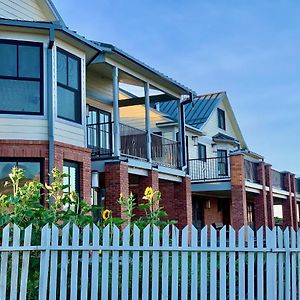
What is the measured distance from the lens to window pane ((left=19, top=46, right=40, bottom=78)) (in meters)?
12.3

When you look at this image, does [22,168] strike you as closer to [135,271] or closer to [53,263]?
[53,263]

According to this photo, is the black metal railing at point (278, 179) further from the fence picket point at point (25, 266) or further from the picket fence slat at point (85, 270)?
the fence picket point at point (25, 266)

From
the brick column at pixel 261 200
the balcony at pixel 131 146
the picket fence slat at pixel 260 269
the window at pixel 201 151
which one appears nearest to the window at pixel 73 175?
the balcony at pixel 131 146

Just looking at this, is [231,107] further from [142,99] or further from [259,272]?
[259,272]

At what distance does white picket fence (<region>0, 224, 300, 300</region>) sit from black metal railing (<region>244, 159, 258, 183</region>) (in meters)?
17.1

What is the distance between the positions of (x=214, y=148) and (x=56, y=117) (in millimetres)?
17799

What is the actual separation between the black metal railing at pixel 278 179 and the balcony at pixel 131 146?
8997 mm

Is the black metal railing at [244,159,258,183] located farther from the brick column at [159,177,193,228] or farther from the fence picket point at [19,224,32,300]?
the fence picket point at [19,224,32,300]

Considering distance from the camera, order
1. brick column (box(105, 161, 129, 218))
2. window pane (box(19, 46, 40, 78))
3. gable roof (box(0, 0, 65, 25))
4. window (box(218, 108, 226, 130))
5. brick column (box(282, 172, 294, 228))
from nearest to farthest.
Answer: window pane (box(19, 46, 40, 78)), gable roof (box(0, 0, 65, 25)), brick column (box(105, 161, 129, 218)), brick column (box(282, 172, 294, 228)), window (box(218, 108, 226, 130))

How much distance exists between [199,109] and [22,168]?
18.9m

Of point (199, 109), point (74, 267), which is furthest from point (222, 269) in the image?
point (199, 109)

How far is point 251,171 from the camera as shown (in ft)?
78.3

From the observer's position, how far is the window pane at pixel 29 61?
1228cm

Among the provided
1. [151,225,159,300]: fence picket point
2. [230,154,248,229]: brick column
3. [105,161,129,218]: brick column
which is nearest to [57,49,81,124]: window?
[105,161,129,218]: brick column
